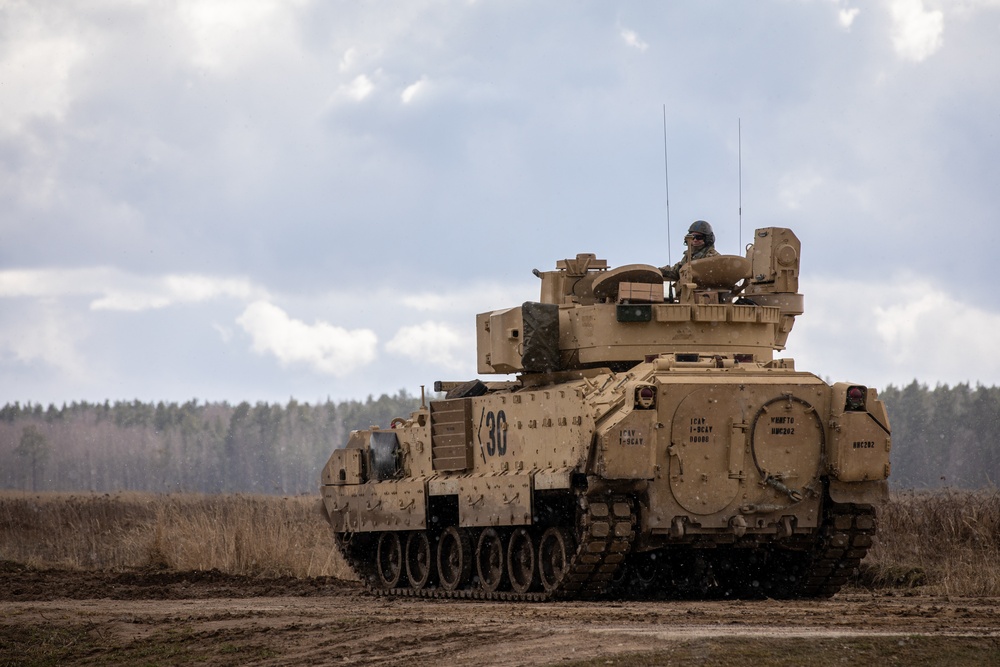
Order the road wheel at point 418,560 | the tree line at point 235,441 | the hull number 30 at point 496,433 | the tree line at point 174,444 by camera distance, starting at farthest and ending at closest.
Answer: the tree line at point 174,444 → the tree line at point 235,441 → the road wheel at point 418,560 → the hull number 30 at point 496,433

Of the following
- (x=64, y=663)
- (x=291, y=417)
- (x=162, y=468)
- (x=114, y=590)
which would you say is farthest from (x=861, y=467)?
(x=291, y=417)

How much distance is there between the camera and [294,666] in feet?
42.5

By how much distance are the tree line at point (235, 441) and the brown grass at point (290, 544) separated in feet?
167

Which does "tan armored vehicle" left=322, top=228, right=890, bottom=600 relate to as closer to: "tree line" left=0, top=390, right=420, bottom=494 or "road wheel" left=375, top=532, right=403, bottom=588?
"road wheel" left=375, top=532, right=403, bottom=588

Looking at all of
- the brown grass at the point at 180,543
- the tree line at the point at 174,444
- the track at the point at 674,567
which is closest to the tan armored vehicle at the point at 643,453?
the track at the point at 674,567

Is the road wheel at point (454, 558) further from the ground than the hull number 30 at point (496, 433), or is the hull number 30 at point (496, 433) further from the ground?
the hull number 30 at point (496, 433)

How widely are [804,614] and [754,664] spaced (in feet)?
12.1

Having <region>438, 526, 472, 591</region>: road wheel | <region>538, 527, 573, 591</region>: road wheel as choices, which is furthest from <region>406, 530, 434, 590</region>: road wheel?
<region>538, 527, 573, 591</region>: road wheel

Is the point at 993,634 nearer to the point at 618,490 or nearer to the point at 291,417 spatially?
the point at 618,490

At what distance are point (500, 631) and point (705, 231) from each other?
27.9 ft

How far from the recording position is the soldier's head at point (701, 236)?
20609 millimetres

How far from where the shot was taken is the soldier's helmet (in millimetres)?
20625

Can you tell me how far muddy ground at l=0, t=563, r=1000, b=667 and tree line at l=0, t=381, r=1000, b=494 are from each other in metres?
60.6

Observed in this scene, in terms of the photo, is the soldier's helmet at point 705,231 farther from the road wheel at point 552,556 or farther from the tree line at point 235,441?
the tree line at point 235,441
